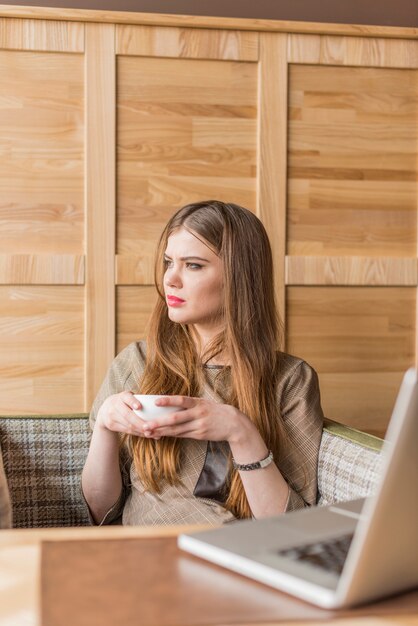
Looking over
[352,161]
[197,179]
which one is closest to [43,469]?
[197,179]

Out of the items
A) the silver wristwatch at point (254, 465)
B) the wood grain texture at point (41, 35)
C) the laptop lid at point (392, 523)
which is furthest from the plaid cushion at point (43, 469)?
the laptop lid at point (392, 523)

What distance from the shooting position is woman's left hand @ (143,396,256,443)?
156cm

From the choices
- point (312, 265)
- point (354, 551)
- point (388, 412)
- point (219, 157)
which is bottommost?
point (388, 412)

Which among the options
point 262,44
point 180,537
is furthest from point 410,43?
point 180,537

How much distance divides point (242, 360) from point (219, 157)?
2.87 feet

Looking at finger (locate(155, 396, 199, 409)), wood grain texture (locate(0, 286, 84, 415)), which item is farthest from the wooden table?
wood grain texture (locate(0, 286, 84, 415))

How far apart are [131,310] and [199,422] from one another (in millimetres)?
918

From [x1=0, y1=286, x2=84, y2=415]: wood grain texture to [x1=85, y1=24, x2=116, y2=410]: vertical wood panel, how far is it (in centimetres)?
4

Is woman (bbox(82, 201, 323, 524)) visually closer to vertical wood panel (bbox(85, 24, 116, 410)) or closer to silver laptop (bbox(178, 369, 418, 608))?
vertical wood panel (bbox(85, 24, 116, 410))

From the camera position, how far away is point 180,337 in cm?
197

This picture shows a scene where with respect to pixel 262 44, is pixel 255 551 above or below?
below

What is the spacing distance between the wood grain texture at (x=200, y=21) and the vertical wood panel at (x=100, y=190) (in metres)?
0.05

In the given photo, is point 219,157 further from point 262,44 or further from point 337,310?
point 337,310

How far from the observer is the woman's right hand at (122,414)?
61.7 inches
